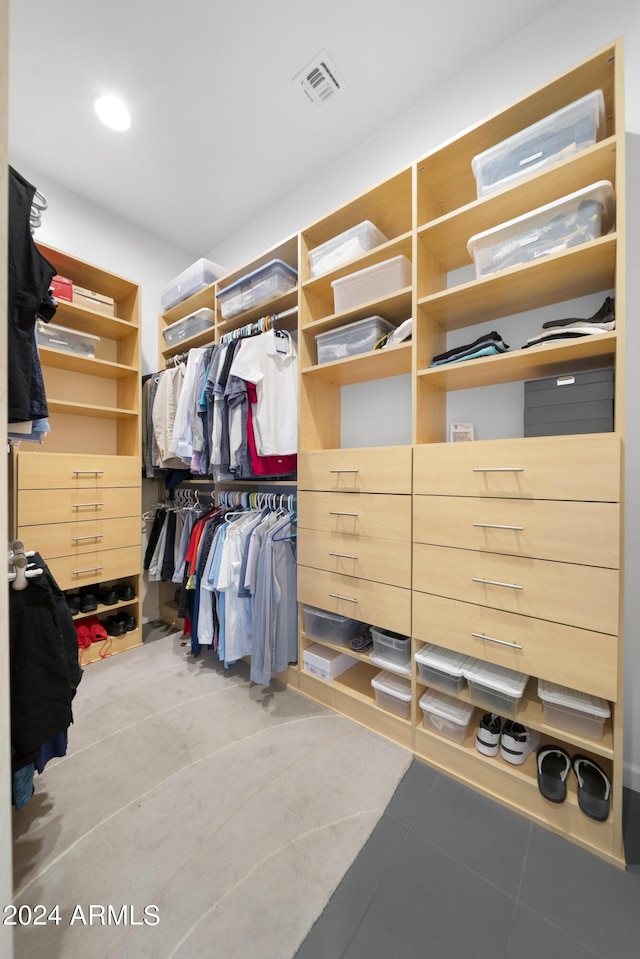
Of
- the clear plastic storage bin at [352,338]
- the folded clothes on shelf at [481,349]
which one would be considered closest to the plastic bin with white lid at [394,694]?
the folded clothes on shelf at [481,349]

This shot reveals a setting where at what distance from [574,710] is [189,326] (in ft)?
9.98

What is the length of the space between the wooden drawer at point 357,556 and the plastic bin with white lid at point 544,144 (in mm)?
1515

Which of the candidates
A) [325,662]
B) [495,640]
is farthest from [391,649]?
[495,640]

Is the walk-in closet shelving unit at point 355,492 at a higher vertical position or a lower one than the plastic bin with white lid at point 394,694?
higher

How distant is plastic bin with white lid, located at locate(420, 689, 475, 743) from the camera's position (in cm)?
149

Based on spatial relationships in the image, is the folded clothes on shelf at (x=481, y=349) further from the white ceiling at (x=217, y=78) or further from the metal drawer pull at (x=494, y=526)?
the white ceiling at (x=217, y=78)

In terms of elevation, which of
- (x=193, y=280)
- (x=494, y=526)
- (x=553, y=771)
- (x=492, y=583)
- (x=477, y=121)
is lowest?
(x=553, y=771)

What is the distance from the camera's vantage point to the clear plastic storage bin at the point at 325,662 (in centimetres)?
193

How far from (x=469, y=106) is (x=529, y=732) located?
2.86 meters

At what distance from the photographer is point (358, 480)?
5.73ft

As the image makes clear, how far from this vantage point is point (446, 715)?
1.50 metres

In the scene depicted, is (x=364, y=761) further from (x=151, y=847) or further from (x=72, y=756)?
(x=72, y=756)

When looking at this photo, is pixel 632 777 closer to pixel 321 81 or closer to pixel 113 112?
pixel 321 81

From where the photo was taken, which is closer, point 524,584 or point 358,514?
point 524,584
